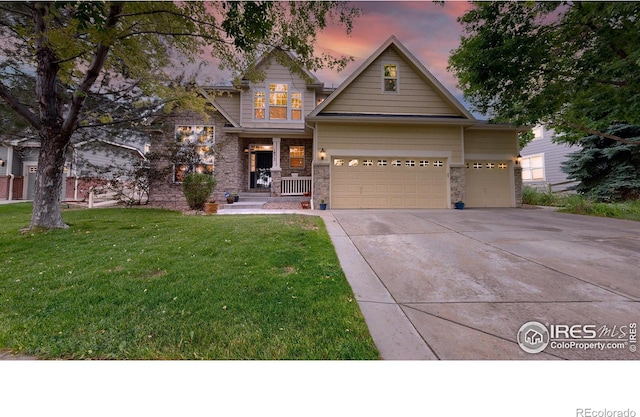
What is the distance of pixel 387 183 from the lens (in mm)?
10039

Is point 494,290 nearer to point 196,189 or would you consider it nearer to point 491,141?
point 196,189

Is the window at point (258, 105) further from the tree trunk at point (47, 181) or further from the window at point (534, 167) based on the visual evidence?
the window at point (534, 167)

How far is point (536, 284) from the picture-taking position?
2963 mm

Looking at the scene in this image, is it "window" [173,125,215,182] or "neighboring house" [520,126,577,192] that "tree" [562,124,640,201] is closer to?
"neighboring house" [520,126,577,192]

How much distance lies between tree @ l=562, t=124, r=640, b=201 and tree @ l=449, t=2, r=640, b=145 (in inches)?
159

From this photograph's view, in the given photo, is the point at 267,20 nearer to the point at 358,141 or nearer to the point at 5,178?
the point at 358,141

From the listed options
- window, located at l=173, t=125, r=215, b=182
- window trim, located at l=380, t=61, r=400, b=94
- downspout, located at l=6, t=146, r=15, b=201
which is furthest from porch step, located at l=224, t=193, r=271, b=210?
downspout, located at l=6, t=146, r=15, b=201

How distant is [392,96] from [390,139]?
1925 millimetres

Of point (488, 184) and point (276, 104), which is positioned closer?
point (488, 184)

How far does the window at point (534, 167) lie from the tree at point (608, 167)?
4935mm

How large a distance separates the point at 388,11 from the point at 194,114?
10.8 m

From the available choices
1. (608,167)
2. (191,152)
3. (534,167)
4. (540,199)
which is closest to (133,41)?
(191,152)
